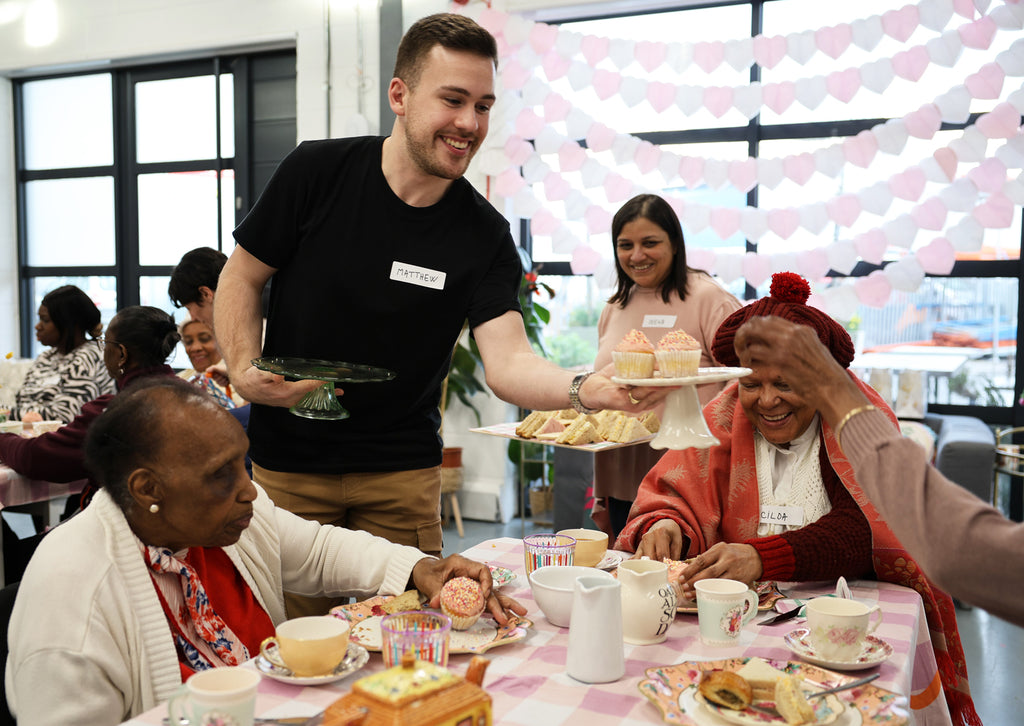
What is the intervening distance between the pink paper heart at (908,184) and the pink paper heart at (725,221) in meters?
0.87

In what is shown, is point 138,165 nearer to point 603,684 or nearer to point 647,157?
point 647,157

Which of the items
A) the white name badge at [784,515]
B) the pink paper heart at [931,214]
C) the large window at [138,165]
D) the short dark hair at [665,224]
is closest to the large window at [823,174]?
the pink paper heart at [931,214]

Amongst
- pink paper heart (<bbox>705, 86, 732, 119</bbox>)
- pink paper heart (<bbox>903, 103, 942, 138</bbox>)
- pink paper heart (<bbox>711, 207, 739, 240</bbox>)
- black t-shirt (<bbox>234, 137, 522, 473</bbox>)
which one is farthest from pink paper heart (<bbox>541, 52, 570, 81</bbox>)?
black t-shirt (<bbox>234, 137, 522, 473</bbox>)

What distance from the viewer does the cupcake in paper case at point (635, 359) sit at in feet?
5.21

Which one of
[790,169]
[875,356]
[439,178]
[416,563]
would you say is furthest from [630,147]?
[416,563]

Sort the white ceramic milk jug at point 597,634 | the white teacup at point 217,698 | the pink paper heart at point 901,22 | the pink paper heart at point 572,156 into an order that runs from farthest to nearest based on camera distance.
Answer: the pink paper heart at point 572,156 < the pink paper heart at point 901,22 < the white ceramic milk jug at point 597,634 < the white teacup at point 217,698

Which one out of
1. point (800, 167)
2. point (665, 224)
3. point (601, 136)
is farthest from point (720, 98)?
point (665, 224)

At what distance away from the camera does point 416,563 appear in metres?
1.71

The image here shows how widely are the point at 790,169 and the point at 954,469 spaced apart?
1.93 metres

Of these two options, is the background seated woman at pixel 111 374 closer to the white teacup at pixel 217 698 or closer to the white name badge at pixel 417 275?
the white name badge at pixel 417 275

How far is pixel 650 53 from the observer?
17.2 ft

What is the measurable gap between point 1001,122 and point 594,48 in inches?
91.4

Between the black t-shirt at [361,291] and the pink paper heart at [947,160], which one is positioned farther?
the pink paper heart at [947,160]

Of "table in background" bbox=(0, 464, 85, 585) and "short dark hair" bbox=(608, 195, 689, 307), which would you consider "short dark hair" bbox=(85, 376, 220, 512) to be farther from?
"short dark hair" bbox=(608, 195, 689, 307)
